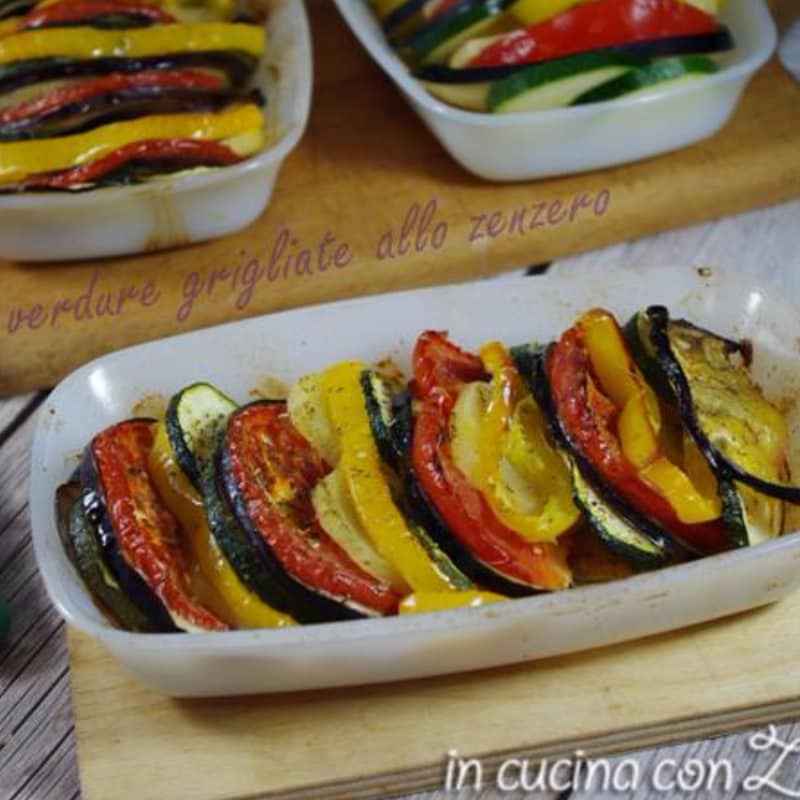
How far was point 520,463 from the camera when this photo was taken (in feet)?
5.82

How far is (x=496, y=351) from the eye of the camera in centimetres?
189

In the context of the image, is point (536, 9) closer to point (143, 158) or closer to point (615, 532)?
point (143, 158)

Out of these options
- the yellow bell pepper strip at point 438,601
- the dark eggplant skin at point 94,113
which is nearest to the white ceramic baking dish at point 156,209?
the dark eggplant skin at point 94,113

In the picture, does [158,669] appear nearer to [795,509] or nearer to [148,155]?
[795,509]

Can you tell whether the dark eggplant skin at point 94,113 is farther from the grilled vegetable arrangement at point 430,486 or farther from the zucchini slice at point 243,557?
the zucchini slice at point 243,557

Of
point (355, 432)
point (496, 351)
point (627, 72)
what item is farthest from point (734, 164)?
point (355, 432)

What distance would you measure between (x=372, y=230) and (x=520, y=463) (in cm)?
82

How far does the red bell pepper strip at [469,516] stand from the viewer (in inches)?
65.9

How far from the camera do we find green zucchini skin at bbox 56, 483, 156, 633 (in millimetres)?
1697

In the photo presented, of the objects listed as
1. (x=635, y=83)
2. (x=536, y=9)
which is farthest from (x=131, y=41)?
(x=635, y=83)

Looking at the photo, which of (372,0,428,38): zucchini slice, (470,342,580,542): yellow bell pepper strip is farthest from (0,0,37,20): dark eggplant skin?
(470,342,580,542): yellow bell pepper strip

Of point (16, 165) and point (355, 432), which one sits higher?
point (16, 165)

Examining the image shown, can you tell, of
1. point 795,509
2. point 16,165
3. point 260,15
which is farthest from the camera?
point 260,15

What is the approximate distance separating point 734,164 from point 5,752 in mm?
1522
